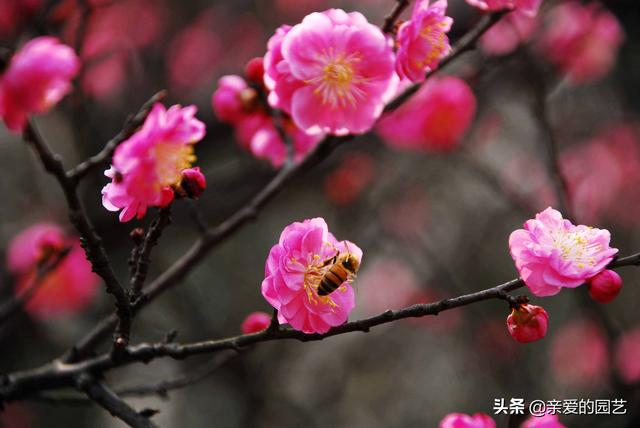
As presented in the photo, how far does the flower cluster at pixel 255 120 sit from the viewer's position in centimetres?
173

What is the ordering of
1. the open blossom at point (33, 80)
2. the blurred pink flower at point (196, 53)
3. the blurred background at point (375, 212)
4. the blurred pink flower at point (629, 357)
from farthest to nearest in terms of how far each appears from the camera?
the blurred pink flower at point (196, 53)
the blurred background at point (375, 212)
the blurred pink flower at point (629, 357)
the open blossom at point (33, 80)

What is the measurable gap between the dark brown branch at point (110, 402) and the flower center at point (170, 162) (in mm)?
405

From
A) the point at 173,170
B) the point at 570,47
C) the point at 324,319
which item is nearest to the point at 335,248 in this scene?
the point at 324,319

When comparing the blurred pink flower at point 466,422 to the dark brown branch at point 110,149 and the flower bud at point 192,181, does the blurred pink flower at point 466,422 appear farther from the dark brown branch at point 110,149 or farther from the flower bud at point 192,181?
the dark brown branch at point 110,149

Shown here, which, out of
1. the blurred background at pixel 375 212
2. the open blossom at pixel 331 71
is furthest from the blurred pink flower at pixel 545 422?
the blurred background at pixel 375 212

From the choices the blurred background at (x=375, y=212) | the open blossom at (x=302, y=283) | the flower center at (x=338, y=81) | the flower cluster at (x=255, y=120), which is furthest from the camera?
the blurred background at (x=375, y=212)

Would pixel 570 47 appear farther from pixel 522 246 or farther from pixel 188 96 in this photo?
pixel 522 246

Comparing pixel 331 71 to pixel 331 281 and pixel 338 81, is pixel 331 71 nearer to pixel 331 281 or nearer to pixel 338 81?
pixel 338 81

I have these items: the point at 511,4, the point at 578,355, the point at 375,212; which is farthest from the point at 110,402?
the point at 578,355

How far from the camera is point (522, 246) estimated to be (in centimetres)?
113

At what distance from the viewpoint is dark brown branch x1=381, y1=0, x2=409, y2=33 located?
136 centimetres

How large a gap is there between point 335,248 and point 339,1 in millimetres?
3629

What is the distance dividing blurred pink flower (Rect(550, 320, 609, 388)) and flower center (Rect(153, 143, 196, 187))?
10.2 feet

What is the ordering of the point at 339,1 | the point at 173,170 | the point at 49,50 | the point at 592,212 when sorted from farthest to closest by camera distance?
the point at 339,1 < the point at 592,212 < the point at 173,170 < the point at 49,50
